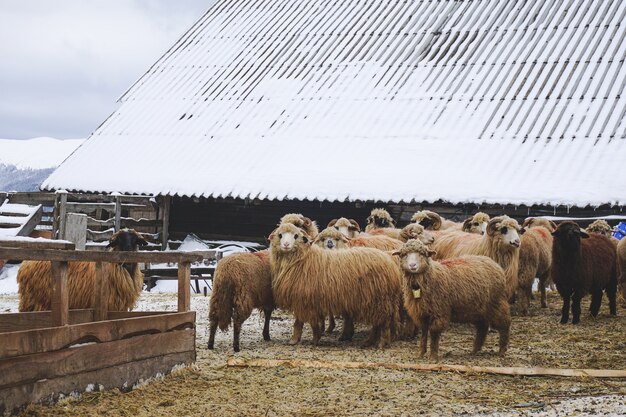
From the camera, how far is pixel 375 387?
7.38 m

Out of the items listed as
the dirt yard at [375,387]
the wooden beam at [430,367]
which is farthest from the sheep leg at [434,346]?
the wooden beam at [430,367]

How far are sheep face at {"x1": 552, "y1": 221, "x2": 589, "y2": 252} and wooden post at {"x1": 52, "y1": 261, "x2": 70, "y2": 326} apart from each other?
7493mm

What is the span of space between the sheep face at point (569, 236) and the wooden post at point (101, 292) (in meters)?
6.61

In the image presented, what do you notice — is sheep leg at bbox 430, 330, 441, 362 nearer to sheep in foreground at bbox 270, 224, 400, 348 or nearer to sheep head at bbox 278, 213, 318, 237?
sheep in foreground at bbox 270, 224, 400, 348

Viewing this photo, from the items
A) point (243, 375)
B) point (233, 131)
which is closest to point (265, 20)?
point (233, 131)

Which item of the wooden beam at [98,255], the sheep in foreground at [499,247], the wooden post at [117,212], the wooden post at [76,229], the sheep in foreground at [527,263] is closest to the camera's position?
the wooden beam at [98,255]

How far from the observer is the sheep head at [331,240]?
11.3 metres

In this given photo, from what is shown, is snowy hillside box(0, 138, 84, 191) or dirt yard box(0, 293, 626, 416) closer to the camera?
dirt yard box(0, 293, 626, 416)

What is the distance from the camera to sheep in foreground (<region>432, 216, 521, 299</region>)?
11.4m

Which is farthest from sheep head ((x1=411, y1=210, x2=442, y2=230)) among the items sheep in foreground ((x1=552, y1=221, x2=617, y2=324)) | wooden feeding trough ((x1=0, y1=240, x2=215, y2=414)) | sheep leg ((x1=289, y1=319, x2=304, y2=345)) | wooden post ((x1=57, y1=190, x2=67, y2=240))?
wooden post ((x1=57, y1=190, x2=67, y2=240))

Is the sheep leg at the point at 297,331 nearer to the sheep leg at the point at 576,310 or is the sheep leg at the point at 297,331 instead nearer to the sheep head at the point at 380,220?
the sheep leg at the point at 576,310

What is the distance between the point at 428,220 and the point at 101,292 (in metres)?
7.92

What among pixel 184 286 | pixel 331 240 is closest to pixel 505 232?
pixel 331 240

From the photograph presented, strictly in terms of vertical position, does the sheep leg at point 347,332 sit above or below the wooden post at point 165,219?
below
